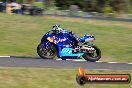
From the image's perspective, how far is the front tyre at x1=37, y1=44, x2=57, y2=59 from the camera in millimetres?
17209

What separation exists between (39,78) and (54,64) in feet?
9.36

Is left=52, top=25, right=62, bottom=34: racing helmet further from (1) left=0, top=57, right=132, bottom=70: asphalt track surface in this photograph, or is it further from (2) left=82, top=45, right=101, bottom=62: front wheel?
(2) left=82, top=45, right=101, bottom=62: front wheel

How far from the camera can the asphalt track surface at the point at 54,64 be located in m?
15.8

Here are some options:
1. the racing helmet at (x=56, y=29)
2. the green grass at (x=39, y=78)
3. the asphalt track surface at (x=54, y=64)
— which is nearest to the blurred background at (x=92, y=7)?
the racing helmet at (x=56, y=29)

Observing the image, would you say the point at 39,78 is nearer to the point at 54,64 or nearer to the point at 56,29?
the point at 54,64

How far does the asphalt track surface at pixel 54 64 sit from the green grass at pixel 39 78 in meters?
1.37

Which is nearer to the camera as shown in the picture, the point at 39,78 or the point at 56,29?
the point at 39,78

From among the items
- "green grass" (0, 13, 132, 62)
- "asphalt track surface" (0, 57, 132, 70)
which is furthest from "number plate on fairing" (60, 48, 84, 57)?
"green grass" (0, 13, 132, 62)

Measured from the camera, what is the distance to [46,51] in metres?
17.3

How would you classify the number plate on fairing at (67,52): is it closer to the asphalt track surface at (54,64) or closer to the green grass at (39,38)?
the asphalt track surface at (54,64)

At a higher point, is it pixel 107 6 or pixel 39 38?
pixel 39 38

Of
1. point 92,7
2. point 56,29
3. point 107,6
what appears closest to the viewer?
point 56,29

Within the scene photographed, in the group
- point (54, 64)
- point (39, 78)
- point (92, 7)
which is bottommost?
point (92, 7)

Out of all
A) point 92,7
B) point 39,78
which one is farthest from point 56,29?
point 92,7
